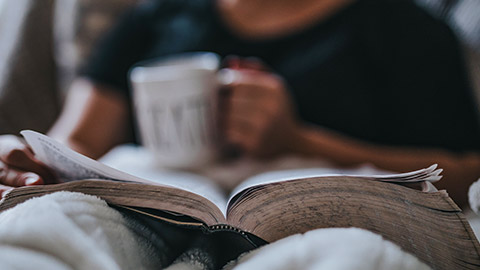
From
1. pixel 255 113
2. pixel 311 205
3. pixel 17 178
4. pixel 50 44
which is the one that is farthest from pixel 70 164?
pixel 50 44

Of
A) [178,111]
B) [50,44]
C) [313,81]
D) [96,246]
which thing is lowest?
[96,246]

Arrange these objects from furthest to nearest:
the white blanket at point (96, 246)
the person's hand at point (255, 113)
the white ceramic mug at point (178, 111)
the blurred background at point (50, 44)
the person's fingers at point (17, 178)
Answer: the blurred background at point (50, 44) → the person's hand at point (255, 113) → the white ceramic mug at point (178, 111) → the person's fingers at point (17, 178) → the white blanket at point (96, 246)

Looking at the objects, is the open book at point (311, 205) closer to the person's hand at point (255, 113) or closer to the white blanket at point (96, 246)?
the white blanket at point (96, 246)

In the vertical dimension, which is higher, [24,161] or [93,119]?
[93,119]

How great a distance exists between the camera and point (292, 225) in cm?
35

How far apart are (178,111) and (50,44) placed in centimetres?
79

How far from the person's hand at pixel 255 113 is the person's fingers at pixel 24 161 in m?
0.37

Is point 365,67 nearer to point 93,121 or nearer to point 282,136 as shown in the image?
point 282,136

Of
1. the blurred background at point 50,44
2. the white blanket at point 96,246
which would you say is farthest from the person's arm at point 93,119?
the white blanket at point 96,246

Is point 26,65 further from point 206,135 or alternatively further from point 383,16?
point 383,16

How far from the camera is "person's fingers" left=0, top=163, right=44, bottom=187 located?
376 mm

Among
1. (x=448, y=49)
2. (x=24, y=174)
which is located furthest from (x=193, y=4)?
(x=24, y=174)

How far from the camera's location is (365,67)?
950mm

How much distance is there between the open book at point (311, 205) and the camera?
32 centimetres
